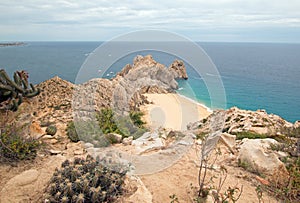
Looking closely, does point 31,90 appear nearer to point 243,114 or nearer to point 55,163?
point 55,163

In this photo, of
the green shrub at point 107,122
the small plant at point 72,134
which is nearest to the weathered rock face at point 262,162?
the green shrub at point 107,122

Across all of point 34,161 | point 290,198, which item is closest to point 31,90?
point 34,161

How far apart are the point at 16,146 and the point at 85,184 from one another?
6.57ft

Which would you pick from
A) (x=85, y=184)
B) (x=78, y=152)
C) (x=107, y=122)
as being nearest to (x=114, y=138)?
(x=107, y=122)

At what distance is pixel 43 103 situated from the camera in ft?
35.3

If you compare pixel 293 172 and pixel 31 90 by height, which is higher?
pixel 31 90

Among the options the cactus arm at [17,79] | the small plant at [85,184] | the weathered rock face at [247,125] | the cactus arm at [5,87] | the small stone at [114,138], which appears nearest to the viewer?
the small plant at [85,184]

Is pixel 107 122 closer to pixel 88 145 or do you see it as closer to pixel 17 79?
pixel 88 145

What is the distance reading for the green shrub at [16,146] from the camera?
13.2ft

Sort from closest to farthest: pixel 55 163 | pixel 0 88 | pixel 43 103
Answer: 1. pixel 55 163
2. pixel 0 88
3. pixel 43 103

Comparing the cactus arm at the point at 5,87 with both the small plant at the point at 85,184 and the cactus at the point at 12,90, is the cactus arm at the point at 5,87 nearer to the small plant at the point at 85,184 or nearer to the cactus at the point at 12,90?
the cactus at the point at 12,90

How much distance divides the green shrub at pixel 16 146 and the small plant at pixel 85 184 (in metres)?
1.19

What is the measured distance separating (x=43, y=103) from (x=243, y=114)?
948 cm

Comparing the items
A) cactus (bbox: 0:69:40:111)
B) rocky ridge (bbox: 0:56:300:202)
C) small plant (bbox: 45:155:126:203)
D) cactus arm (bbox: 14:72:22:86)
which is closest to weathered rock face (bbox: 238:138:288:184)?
rocky ridge (bbox: 0:56:300:202)
